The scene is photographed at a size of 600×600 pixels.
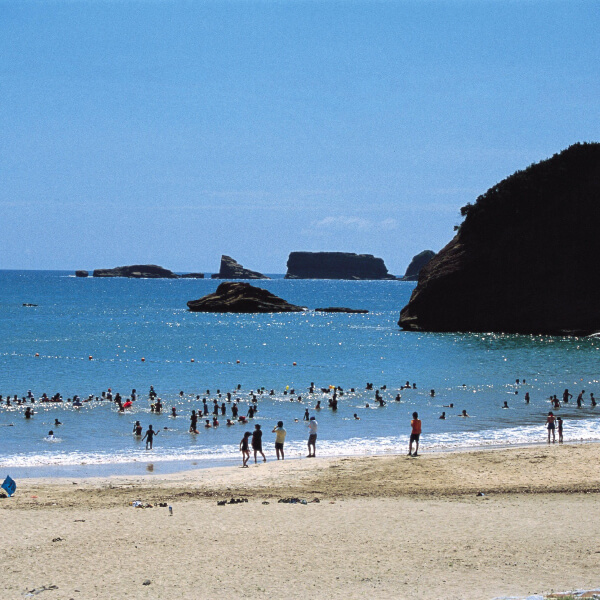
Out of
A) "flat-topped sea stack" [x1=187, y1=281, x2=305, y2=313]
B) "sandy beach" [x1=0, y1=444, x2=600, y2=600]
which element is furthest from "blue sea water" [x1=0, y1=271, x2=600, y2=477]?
"flat-topped sea stack" [x1=187, y1=281, x2=305, y2=313]

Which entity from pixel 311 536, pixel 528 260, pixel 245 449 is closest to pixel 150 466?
pixel 245 449

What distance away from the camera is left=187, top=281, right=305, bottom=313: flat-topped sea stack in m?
127

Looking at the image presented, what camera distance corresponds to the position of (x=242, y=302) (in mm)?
126375

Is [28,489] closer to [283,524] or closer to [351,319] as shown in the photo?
[283,524]

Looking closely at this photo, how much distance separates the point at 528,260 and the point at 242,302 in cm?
5413

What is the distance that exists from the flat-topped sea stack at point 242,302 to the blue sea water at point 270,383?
2159 centimetres

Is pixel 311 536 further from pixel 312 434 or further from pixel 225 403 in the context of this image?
pixel 225 403

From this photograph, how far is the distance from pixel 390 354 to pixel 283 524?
54.1 metres

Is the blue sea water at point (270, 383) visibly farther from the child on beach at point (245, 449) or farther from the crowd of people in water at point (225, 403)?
the child on beach at point (245, 449)

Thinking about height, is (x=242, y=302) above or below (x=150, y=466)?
above

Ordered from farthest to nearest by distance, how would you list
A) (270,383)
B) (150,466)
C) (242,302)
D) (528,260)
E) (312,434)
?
(242,302), (528,260), (270,383), (312,434), (150,466)

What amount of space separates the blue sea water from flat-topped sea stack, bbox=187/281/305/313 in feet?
70.8

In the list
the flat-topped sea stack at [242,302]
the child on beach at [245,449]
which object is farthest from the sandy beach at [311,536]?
the flat-topped sea stack at [242,302]

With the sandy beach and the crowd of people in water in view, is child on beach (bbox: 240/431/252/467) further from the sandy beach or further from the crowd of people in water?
the crowd of people in water
